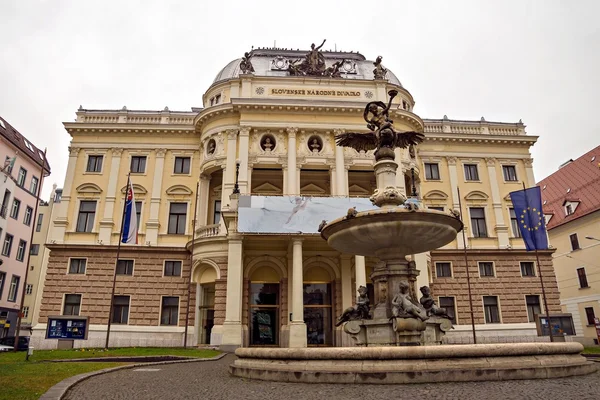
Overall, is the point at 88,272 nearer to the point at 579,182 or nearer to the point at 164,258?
the point at 164,258

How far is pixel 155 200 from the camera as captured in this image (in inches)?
1271

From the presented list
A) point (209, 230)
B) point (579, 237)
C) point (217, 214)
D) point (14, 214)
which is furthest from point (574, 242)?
point (14, 214)

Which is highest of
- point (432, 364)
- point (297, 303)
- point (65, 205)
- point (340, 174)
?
point (340, 174)

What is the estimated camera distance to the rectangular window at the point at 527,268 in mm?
33406

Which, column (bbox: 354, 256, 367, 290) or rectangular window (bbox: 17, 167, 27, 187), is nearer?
column (bbox: 354, 256, 367, 290)

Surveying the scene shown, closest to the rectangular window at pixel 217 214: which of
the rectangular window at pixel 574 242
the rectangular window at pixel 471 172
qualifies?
the rectangular window at pixel 471 172

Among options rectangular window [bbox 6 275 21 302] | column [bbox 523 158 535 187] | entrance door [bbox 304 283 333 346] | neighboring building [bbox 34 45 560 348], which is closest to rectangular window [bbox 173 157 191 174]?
neighboring building [bbox 34 45 560 348]

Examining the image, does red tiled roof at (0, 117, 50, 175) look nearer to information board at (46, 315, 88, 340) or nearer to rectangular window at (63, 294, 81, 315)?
rectangular window at (63, 294, 81, 315)

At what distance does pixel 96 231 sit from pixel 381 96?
22.2 meters

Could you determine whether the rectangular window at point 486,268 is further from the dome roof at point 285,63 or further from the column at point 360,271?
the dome roof at point 285,63

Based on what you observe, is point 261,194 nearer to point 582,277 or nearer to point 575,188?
point 582,277

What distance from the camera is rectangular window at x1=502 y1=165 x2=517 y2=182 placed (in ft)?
118

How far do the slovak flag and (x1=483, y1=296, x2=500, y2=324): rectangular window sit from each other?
80.5 ft

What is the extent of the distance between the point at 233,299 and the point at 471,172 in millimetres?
21627
